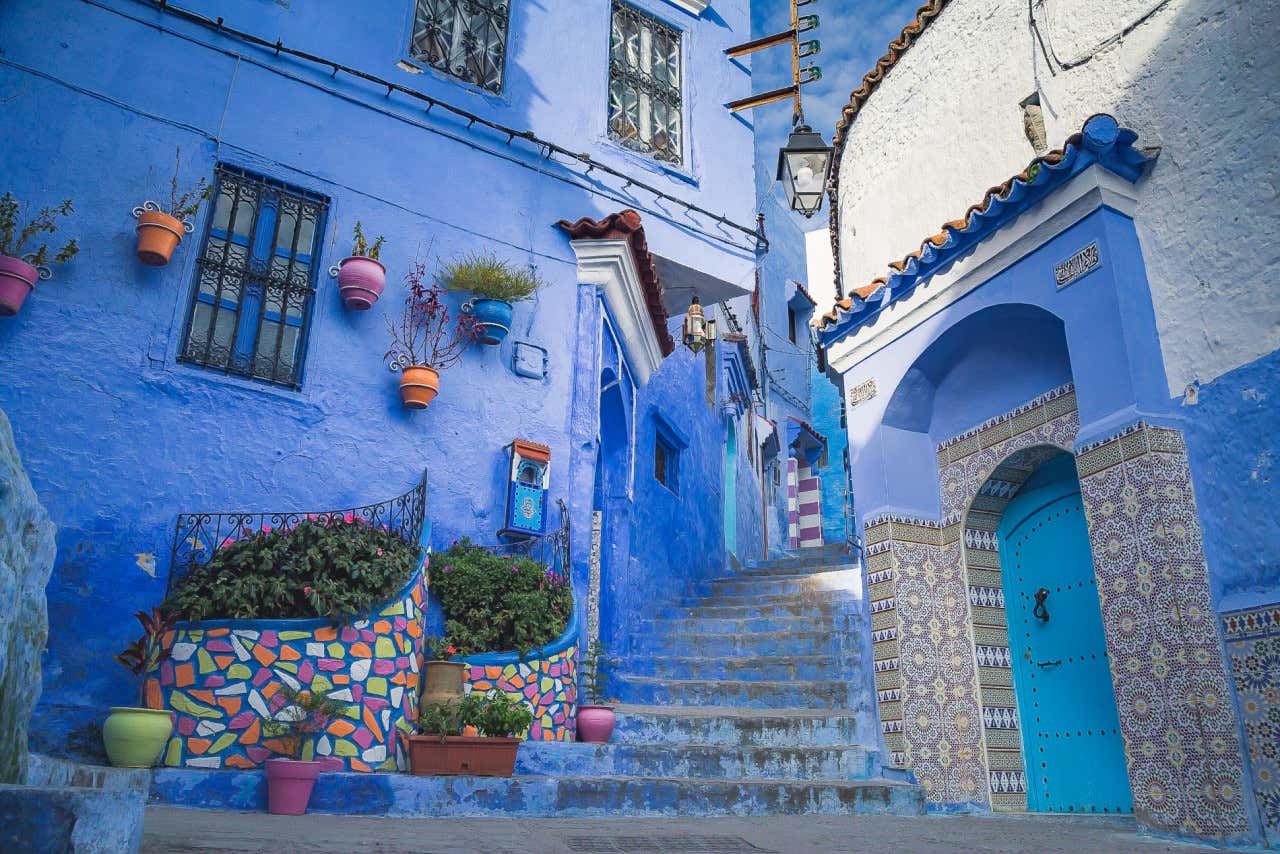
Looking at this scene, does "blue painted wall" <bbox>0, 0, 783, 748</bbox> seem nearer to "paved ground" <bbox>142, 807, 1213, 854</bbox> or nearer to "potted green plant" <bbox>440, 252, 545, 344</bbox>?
"potted green plant" <bbox>440, 252, 545, 344</bbox>

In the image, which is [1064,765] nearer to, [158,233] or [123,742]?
[123,742]

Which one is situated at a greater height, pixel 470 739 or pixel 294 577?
pixel 294 577

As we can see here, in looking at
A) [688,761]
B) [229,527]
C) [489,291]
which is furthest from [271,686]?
[489,291]

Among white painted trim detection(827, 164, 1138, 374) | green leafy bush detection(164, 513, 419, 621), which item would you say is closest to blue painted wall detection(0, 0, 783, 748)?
green leafy bush detection(164, 513, 419, 621)

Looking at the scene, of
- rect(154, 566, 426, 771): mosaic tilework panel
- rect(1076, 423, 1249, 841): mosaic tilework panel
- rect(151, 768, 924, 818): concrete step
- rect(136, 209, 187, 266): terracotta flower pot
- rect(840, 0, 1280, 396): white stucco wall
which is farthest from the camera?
rect(136, 209, 187, 266): terracotta flower pot

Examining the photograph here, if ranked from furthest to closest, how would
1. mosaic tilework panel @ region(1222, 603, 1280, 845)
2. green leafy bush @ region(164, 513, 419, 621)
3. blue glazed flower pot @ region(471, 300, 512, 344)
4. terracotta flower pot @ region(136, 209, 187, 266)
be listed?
1. blue glazed flower pot @ region(471, 300, 512, 344)
2. terracotta flower pot @ region(136, 209, 187, 266)
3. green leafy bush @ region(164, 513, 419, 621)
4. mosaic tilework panel @ region(1222, 603, 1280, 845)

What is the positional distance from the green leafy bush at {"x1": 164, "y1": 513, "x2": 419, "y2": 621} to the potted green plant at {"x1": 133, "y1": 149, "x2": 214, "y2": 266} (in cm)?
211

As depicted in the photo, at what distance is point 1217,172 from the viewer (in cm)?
521

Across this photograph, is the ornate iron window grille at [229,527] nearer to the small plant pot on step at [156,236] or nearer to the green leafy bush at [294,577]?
the green leafy bush at [294,577]

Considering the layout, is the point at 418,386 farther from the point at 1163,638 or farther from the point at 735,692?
the point at 1163,638

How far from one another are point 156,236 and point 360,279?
1.44m

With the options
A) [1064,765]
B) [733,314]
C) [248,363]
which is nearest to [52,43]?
[248,363]

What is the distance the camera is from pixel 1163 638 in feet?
15.9

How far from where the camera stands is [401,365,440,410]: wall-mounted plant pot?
292 inches
